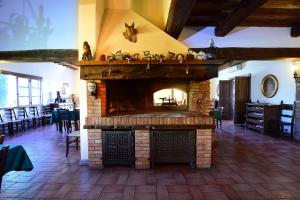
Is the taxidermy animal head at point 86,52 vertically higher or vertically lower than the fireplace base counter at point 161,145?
higher

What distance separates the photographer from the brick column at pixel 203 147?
12.6 feet

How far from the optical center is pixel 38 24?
16.1 feet

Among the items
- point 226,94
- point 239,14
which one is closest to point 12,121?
point 239,14

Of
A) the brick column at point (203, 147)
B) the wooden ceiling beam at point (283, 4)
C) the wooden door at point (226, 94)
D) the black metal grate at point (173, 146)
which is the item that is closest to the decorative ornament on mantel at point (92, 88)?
the black metal grate at point (173, 146)

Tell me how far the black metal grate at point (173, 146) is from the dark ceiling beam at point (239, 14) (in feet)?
6.67

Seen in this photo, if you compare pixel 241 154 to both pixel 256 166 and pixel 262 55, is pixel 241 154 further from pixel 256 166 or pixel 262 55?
pixel 262 55

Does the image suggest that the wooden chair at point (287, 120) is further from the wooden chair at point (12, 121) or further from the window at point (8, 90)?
the window at point (8, 90)

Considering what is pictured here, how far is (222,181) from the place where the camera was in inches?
131

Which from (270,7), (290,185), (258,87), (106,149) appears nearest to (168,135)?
(106,149)

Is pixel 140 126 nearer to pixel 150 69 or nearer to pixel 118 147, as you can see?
pixel 118 147

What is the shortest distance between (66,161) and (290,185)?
3669 millimetres

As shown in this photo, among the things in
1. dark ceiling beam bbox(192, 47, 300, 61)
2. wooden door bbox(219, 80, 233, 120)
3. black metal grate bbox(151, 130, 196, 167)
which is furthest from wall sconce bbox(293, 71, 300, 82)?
wooden door bbox(219, 80, 233, 120)

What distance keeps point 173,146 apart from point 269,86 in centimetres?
547

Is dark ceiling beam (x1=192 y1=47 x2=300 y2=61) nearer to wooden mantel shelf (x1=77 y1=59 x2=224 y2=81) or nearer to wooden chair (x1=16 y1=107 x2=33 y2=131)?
wooden mantel shelf (x1=77 y1=59 x2=224 y2=81)
